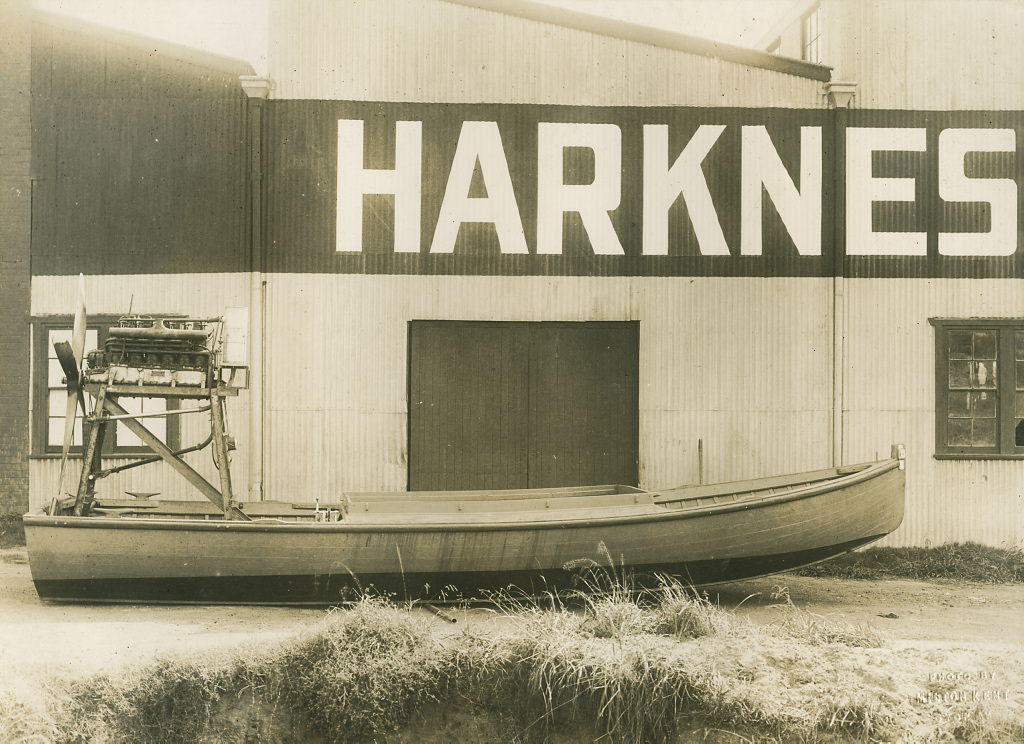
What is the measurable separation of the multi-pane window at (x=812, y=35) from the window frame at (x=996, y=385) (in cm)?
382

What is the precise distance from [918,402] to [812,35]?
5061 millimetres

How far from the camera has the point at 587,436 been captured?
10.8 meters

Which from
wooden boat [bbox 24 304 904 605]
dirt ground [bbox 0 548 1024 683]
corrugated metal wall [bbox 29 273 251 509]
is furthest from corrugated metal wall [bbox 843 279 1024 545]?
corrugated metal wall [bbox 29 273 251 509]

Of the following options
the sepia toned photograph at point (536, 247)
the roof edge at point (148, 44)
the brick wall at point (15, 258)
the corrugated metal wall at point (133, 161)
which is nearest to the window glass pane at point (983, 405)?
the sepia toned photograph at point (536, 247)

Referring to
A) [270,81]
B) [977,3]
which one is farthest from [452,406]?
[977,3]

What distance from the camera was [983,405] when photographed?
10.8 meters

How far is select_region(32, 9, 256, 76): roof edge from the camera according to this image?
10.6 m

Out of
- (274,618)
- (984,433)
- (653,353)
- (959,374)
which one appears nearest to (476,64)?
(653,353)

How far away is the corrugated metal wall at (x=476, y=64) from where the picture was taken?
10609 millimetres

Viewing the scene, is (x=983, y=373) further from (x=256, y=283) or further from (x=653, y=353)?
(x=256, y=283)

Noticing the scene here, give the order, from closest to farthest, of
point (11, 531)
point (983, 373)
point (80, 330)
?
point (80, 330), point (11, 531), point (983, 373)

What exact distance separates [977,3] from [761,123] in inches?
117

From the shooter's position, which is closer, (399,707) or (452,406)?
(399,707)

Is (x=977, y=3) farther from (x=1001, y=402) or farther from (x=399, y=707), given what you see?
(x=399, y=707)
